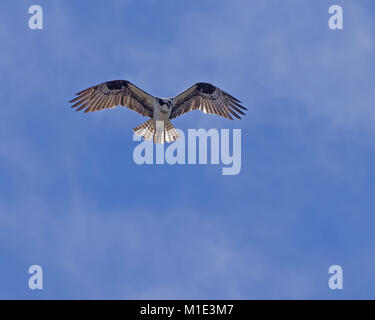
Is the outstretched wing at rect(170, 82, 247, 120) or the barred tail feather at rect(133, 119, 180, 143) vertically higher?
the outstretched wing at rect(170, 82, 247, 120)

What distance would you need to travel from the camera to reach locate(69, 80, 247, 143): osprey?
29.6 m

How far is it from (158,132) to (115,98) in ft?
6.56

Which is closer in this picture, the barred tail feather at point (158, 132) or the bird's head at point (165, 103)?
the bird's head at point (165, 103)

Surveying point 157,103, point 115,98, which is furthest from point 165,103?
point 115,98

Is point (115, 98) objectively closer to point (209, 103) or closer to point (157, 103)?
point (157, 103)

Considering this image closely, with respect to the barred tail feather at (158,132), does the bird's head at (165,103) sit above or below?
above

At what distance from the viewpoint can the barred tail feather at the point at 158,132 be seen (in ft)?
99.1

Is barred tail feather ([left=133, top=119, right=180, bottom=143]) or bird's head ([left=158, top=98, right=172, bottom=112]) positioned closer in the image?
bird's head ([left=158, top=98, right=172, bottom=112])

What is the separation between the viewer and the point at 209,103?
99.6 ft
